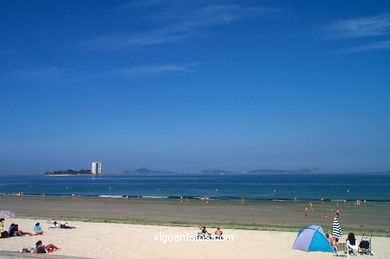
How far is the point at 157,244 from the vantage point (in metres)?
15.3

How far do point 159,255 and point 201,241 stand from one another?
3245mm

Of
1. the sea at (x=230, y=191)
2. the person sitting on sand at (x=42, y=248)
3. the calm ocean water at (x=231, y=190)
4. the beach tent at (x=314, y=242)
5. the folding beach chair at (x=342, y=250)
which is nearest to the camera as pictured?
the person sitting on sand at (x=42, y=248)

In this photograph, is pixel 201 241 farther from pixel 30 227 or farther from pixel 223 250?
pixel 30 227

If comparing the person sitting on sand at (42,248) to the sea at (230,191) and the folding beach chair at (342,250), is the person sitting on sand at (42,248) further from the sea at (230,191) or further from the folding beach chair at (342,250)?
the sea at (230,191)

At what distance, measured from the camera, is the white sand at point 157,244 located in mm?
13461

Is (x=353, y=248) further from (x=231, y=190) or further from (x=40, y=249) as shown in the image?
(x=231, y=190)

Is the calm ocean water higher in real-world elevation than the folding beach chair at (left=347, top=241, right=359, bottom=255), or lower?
lower

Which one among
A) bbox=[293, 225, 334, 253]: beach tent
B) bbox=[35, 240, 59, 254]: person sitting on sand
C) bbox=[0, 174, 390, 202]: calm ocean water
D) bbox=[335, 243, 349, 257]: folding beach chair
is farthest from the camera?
bbox=[0, 174, 390, 202]: calm ocean water

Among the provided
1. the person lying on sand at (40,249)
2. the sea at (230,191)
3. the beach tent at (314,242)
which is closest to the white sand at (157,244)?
the beach tent at (314,242)

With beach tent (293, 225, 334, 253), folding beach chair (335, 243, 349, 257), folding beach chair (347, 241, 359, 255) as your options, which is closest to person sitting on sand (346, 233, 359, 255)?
folding beach chair (347, 241, 359, 255)

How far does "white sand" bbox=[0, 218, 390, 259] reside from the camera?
44.2 feet

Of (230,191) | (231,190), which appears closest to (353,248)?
(230,191)

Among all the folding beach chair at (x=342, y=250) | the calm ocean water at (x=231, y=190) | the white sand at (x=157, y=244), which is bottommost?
the calm ocean water at (x=231, y=190)

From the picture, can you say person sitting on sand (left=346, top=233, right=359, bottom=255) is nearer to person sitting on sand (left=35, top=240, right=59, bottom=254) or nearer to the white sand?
the white sand
